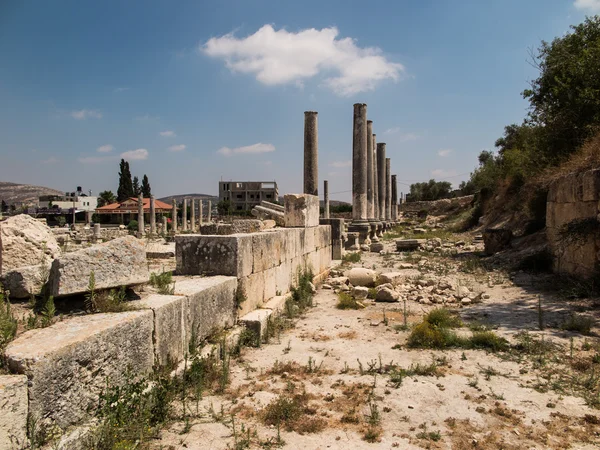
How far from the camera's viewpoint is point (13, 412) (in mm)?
2375

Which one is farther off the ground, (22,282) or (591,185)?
(591,185)

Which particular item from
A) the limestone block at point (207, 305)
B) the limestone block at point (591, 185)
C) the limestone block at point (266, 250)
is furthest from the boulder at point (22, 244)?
the limestone block at point (591, 185)

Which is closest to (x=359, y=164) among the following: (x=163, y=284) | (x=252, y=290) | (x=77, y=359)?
(x=252, y=290)

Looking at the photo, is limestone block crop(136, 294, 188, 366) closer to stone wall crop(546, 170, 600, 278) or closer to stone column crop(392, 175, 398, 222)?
stone wall crop(546, 170, 600, 278)

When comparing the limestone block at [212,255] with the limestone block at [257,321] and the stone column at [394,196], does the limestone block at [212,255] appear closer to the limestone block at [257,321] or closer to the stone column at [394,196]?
the limestone block at [257,321]

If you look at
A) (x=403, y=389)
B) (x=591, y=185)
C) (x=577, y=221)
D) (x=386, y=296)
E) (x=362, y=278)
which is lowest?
(x=403, y=389)

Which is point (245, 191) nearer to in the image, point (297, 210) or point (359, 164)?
point (359, 164)

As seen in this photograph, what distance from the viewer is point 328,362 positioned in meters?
5.17

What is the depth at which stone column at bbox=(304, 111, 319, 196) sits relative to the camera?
1608 centimetres

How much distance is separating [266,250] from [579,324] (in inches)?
189

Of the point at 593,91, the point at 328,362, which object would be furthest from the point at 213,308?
the point at 593,91

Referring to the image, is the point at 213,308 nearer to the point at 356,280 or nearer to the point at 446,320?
the point at 446,320

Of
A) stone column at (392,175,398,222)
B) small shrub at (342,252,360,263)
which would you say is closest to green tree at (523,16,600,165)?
small shrub at (342,252,360,263)

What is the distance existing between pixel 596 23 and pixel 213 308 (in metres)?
17.7
